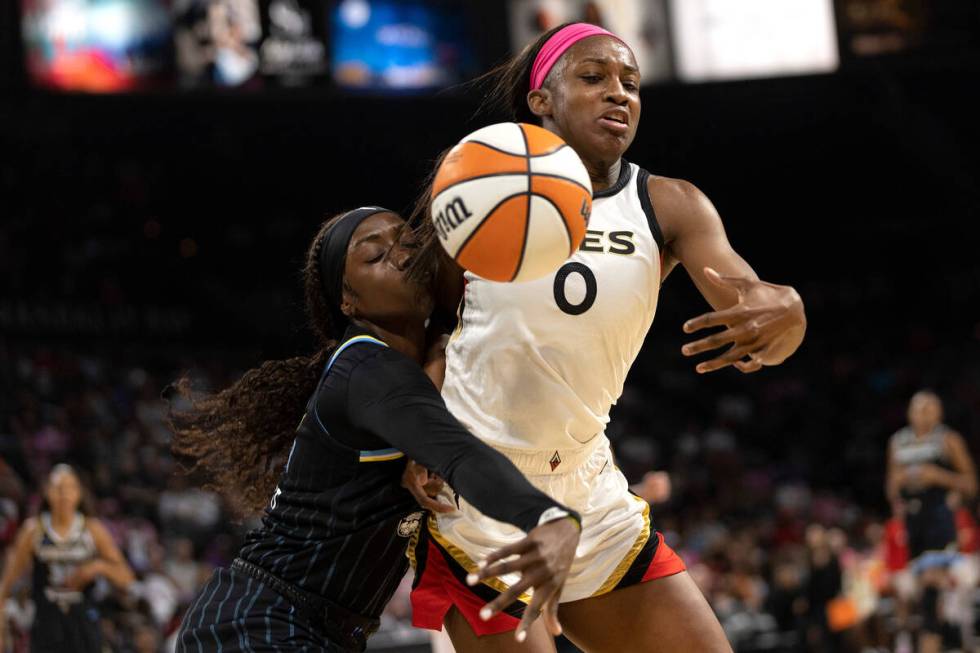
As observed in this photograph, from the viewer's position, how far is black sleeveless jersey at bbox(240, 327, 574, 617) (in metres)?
2.98

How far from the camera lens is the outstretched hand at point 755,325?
2971mm

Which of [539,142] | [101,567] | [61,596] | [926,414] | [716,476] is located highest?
[539,142]

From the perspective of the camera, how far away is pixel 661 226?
359 cm

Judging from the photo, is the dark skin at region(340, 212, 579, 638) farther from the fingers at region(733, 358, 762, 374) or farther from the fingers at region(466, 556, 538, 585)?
the fingers at region(733, 358, 762, 374)

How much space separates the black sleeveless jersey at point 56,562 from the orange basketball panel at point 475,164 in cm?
604

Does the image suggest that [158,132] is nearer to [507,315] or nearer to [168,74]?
[168,74]

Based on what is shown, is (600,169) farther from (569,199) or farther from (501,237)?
(501,237)

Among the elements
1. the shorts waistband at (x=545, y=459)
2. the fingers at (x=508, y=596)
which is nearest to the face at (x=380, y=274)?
the shorts waistband at (x=545, y=459)

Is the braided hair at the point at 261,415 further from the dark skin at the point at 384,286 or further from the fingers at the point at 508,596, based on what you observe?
the fingers at the point at 508,596

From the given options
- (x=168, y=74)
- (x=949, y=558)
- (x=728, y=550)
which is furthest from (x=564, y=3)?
(x=949, y=558)

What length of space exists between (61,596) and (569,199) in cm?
633

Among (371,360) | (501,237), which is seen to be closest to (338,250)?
(371,360)

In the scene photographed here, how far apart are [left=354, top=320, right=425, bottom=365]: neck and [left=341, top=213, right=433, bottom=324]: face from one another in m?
0.02

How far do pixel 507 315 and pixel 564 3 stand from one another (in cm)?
1156
